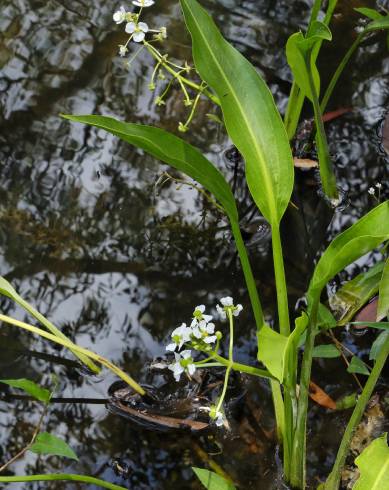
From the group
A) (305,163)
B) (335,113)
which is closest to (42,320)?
(305,163)

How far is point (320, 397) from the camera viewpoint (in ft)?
5.71

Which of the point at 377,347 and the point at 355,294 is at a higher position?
the point at 355,294

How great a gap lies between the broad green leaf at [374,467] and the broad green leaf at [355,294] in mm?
386

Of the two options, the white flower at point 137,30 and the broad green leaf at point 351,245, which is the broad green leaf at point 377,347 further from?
the white flower at point 137,30

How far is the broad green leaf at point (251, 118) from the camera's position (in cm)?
148

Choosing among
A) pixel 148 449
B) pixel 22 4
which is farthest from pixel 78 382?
pixel 22 4

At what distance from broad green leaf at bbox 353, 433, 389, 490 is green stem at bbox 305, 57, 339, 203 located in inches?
32.2

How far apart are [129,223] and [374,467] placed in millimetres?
1000

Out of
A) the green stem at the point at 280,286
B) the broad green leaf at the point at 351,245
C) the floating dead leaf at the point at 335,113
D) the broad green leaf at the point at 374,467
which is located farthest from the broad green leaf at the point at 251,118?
the floating dead leaf at the point at 335,113

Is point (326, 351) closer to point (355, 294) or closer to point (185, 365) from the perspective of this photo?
point (355, 294)

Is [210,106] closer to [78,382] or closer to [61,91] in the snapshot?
[61,91]

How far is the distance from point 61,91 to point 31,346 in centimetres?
91

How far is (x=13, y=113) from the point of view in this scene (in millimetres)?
2311

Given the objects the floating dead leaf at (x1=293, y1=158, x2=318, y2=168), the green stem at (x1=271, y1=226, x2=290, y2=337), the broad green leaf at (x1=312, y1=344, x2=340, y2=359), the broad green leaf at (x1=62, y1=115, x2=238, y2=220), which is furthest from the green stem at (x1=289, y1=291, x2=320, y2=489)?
the floating dead leaf at (x1=293, y1=158, x2=318, y2=168)
